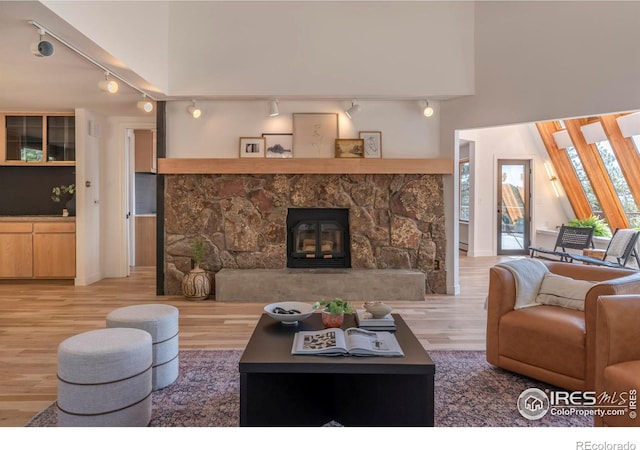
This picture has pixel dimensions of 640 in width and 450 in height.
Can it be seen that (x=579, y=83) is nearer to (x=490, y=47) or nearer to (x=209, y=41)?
(x=490, y=47)

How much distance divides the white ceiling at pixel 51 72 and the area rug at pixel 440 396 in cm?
254

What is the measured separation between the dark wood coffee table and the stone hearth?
9.36ft

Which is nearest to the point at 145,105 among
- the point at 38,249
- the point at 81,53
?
the point at 81,53

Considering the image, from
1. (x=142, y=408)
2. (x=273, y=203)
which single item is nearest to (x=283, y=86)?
(x=273, y=203)

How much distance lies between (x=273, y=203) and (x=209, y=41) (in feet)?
6.76

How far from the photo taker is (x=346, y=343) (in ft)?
6.27

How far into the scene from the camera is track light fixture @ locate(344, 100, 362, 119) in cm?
477

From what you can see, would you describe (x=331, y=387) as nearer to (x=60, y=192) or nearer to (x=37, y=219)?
(x=37, y=219)

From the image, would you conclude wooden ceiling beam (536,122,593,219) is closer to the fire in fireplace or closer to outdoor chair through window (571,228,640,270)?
outdoor chair through window (571,228,640,270)

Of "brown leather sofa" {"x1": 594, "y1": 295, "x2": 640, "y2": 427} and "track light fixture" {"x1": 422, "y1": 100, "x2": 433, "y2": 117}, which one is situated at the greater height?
"track light fixture" {"x1": 422, "y1": 100, "x2": 433, "y2": 117}

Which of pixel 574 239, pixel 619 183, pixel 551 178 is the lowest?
pixel 574 239

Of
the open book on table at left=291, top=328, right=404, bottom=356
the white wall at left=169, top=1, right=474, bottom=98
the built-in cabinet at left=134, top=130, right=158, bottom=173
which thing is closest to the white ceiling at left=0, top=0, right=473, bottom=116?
the white wall at left=169, top=1, right=474, bottom=98

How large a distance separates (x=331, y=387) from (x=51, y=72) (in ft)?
13.3

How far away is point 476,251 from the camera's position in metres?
8.20
